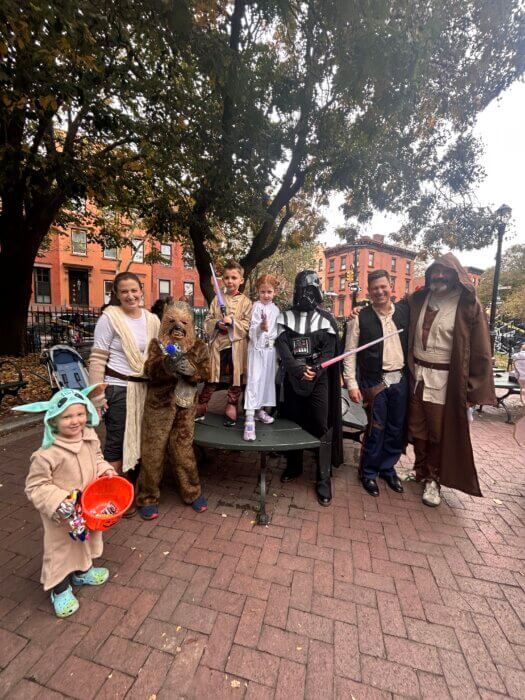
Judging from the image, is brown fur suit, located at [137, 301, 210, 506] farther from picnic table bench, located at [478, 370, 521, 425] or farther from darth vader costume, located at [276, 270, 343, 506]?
picnic table bench, located at [478, 370, 521, 425]

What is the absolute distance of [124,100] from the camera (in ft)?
19.4

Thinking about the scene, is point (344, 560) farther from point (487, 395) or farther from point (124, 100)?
point (124, 100)

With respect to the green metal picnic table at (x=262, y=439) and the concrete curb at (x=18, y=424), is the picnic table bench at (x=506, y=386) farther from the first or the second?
the concrete curb at (x=18, y=424)

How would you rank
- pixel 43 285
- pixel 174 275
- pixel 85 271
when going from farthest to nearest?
pixel 174 275
pixel 85 271
pixel 43 285

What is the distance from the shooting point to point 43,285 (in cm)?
2905

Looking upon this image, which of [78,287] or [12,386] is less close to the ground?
[78,287]

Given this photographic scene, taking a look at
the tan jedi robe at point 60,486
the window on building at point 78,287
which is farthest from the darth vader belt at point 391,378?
the window on building at point 78,287

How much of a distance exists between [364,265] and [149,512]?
4085 cm

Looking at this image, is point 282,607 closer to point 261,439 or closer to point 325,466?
point 261,439

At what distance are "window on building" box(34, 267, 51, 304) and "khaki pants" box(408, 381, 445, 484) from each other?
1310 inches

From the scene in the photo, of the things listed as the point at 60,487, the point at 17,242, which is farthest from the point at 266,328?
the point at 17,242

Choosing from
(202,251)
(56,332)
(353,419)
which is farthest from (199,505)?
(56,332)

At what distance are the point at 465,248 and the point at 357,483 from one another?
11861 millimetres

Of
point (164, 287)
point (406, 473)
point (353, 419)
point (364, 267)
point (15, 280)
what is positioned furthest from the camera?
point (364, 267)
